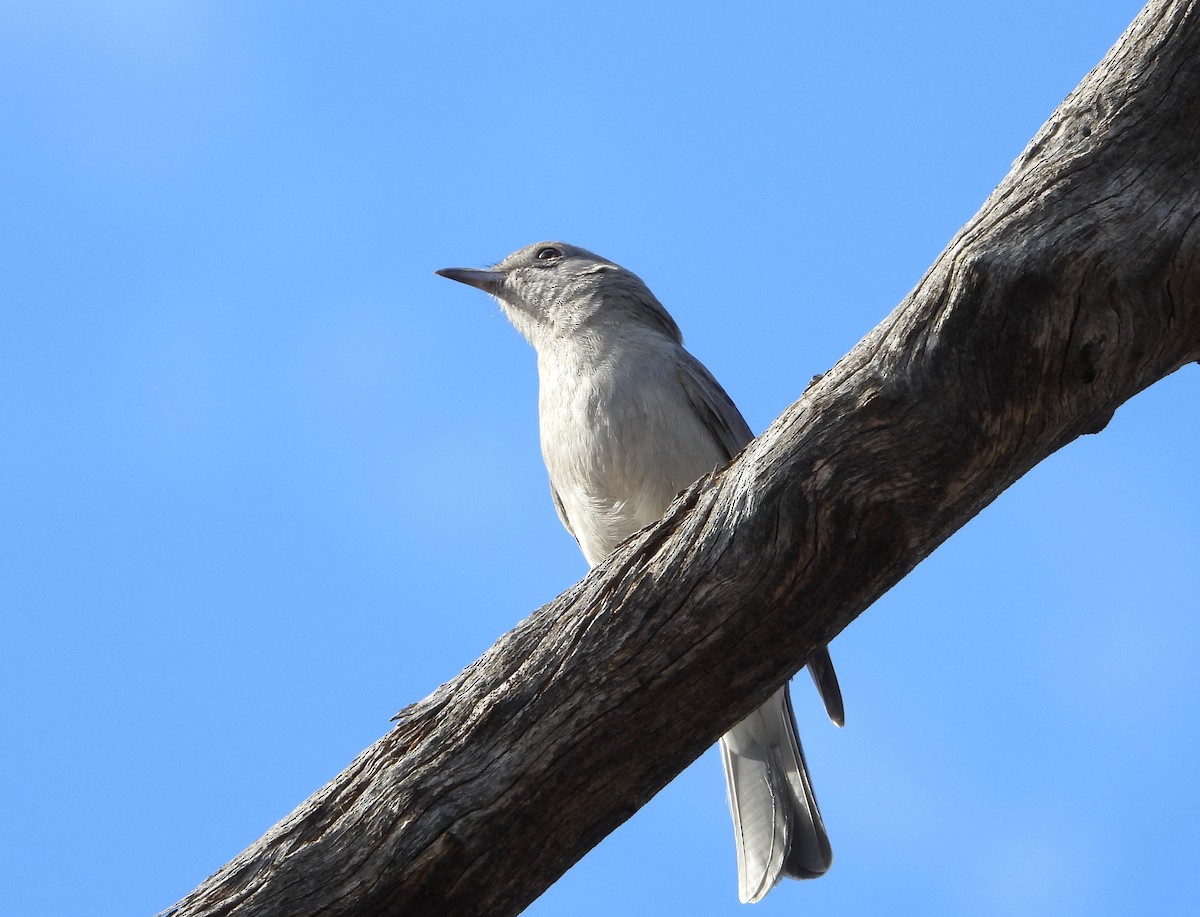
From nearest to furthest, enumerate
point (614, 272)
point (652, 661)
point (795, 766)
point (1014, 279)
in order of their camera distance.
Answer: point (1014, 279)
point (652, 661)
point (795, 766)
point (614, 272)

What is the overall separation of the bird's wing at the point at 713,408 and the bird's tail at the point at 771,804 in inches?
52.0

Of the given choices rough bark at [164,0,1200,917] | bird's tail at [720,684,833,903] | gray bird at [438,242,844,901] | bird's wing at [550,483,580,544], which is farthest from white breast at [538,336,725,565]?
rough bark at [164,0,1200,917]

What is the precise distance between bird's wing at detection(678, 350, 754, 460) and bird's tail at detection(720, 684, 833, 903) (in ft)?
4.33

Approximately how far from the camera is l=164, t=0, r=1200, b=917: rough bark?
3775mm

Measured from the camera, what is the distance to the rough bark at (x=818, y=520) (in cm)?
378

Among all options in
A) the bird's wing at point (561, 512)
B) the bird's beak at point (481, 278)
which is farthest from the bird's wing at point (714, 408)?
the bird's beak at point (481, 278)

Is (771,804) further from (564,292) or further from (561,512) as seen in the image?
(564,292)

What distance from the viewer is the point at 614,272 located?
7.73 metres

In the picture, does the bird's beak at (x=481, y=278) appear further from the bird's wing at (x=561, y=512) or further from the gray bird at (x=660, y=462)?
the bird's wing at (x=561, y=512)

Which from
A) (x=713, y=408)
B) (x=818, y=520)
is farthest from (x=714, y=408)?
(x=818, y=520)

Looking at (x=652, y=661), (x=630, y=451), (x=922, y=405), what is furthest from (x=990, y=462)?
(x=630, y=451)

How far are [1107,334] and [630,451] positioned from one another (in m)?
3.00

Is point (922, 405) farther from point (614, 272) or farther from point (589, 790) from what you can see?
point (614, 272)

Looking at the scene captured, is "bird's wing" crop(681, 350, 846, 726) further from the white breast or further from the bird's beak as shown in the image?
the bird's beak
